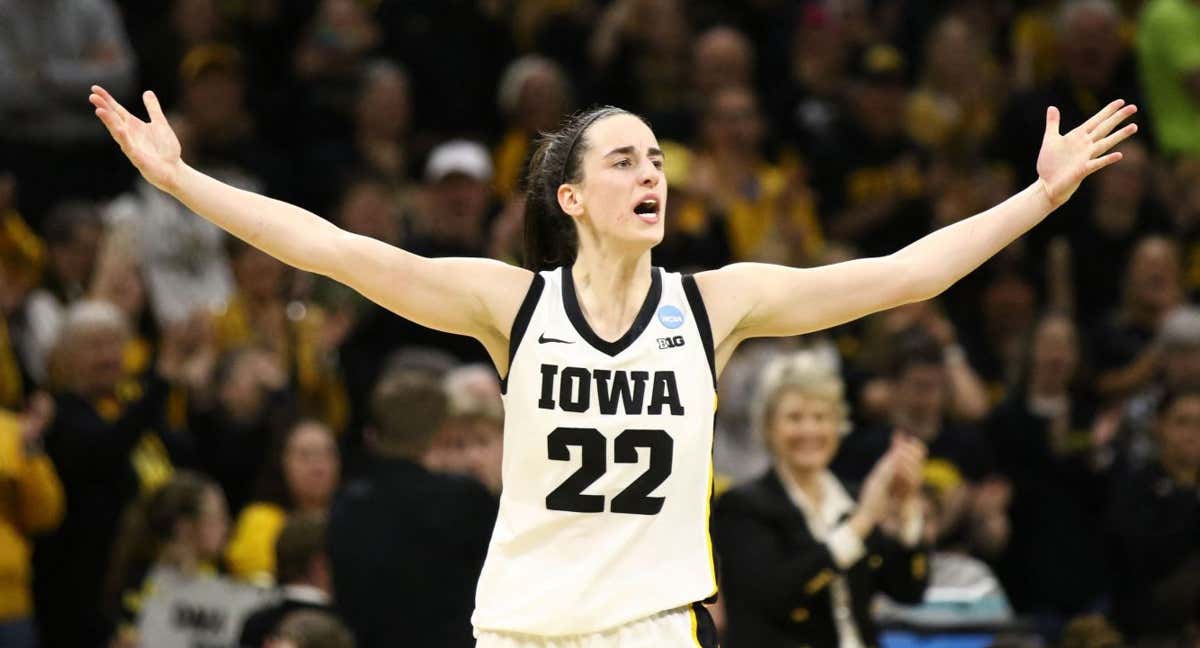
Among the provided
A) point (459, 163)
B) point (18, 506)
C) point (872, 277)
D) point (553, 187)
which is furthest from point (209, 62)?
point (872, 277)

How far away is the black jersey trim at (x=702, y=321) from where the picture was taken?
17.3 feet

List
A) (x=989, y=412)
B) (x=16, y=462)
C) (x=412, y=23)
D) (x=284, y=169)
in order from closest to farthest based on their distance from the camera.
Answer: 1. (x=16, y=462)
2. (x=989, y=412)
3. (x=284, y=169)
4. (x=412, y=23)

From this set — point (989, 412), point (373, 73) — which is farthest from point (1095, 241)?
point (373, 73)

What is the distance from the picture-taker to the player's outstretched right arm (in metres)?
5.22

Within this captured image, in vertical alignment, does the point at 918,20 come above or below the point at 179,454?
above

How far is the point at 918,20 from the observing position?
14.1m

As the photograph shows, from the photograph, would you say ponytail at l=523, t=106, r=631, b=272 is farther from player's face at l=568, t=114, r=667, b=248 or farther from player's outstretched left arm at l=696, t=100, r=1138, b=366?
player's outstretched left arm at l=696, t=100, r=1138, b=366

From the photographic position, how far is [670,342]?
5.22m

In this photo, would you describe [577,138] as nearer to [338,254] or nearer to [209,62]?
[338,254]

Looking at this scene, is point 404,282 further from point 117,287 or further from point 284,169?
point 284,169

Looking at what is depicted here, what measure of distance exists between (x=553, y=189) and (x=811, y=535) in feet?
7.28

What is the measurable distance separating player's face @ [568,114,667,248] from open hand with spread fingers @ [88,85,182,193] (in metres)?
1.09

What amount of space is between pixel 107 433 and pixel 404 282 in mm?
4496

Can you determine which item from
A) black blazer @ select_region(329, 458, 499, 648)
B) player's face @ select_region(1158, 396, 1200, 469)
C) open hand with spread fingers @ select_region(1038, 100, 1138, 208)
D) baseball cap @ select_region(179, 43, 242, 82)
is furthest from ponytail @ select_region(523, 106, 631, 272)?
baseball cap @ select_region(179, 43, 242, 82)
